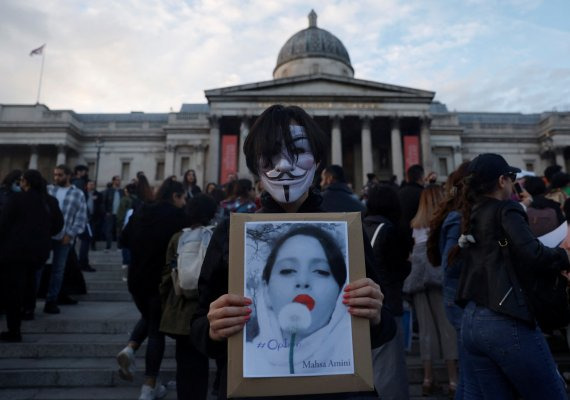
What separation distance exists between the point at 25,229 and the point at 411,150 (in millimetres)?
29927

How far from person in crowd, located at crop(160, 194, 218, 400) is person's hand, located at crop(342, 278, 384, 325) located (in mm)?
2665

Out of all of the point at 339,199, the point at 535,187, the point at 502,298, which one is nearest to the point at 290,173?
the point at 502,298

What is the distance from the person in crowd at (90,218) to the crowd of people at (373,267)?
3456 mm

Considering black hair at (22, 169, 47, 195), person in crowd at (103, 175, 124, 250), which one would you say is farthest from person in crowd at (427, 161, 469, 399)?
person in crowd at (103, 175, 124, 250)

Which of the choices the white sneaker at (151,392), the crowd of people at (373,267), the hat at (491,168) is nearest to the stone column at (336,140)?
the crowd of people at (373,267)

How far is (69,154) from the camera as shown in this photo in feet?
129

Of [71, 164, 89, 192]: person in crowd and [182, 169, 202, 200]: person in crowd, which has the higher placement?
[71, 164, 89, 192]: person in crowd

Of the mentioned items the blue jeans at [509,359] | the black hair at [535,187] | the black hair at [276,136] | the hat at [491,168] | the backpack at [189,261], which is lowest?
the blue jeans at [509,359]

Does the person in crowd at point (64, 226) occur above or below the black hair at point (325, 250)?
above

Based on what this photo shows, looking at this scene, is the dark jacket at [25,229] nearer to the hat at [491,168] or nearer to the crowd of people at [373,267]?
the crowd of people at [373,267]

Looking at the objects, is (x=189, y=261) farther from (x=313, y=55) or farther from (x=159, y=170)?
(x=313, y=55)

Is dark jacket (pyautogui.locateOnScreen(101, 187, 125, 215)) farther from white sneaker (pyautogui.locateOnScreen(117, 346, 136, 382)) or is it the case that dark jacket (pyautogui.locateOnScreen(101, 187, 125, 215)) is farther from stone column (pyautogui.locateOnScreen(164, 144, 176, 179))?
stone column (pyautogui.locateOnScreen(164, 144, 176, 179))

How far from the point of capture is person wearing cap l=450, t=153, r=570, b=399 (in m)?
2.42

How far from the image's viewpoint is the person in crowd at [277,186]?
171cm
